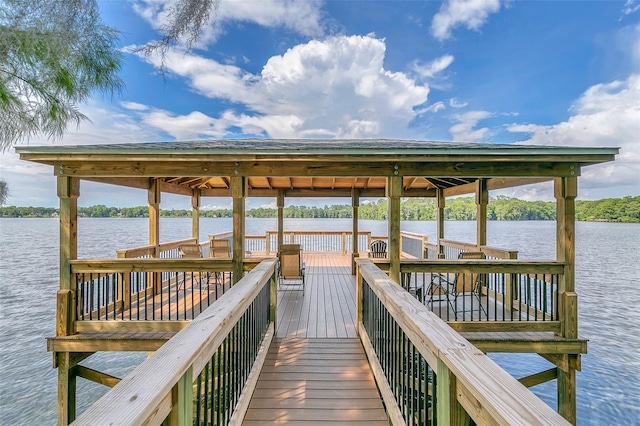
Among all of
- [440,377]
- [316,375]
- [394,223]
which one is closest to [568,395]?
[394,223]

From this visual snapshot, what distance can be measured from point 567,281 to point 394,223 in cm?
248

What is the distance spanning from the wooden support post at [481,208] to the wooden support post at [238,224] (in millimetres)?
4914

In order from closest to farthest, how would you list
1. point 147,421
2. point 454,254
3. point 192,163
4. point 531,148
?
point 147,421 < point 531,148 < point 192,163 < point 454,254

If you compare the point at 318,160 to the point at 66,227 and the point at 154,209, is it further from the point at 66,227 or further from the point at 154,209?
the point at 154,209

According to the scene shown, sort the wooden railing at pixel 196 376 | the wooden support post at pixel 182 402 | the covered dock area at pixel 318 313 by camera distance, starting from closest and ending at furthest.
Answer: the wooden railing at pixel 196 376 < the wooden support post at pixel 182 402 < the covered dock area at pixel 318 313

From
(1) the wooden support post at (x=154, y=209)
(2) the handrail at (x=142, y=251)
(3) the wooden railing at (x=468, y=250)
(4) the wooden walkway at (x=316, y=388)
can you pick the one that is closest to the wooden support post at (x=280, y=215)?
(2) the handrail at (x=142, y=251)

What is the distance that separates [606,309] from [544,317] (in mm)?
8664

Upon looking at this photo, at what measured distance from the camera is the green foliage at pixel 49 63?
359 cm

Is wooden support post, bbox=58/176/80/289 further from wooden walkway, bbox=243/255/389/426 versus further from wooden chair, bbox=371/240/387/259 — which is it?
wooden chair, bbox=371/240/387/259

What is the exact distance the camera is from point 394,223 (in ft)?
14.3

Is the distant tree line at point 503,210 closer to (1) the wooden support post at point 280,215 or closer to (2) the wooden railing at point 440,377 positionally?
(1) the wooden support post at point 280,215

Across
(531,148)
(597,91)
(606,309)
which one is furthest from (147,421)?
(597,91)

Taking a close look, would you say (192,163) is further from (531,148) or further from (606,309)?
(606,309)

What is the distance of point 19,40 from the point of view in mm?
3564
